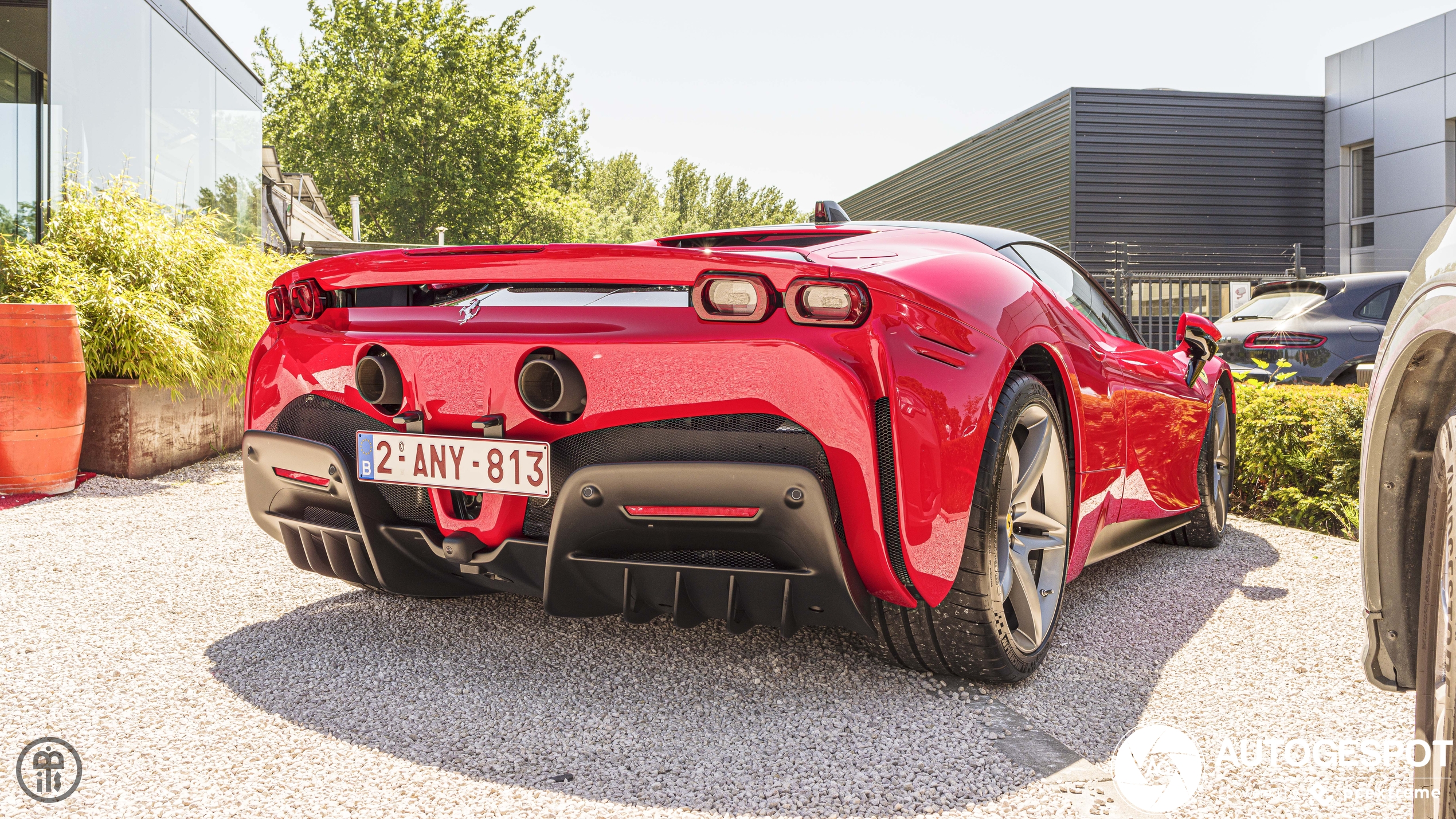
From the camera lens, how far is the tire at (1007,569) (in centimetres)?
218

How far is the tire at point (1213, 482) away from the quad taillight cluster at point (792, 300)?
2554 millimetres

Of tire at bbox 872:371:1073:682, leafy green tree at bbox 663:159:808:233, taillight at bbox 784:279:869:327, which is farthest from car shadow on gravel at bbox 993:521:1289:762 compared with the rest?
leafy green tree at bbox 663:159:808:233

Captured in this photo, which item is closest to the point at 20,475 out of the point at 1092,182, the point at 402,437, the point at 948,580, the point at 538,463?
the point at 402,437

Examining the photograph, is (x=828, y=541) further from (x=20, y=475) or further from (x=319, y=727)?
(x=20, y=475)

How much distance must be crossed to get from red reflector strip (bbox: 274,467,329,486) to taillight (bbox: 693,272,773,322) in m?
1.08

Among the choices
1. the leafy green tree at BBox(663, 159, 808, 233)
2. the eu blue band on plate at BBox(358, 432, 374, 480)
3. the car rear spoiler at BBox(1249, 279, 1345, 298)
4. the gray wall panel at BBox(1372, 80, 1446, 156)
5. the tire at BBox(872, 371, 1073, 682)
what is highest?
the leafy green tree at BBox(663, 159, 808, 233)

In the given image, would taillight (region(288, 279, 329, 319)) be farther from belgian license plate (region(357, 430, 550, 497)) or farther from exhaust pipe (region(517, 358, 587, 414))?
exhaust pipe (region(517, 358, 587, 414))

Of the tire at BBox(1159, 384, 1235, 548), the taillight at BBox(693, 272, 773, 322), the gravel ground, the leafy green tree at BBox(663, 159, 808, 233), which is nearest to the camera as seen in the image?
the gravel ground

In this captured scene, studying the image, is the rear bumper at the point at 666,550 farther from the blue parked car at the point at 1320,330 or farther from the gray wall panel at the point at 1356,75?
the gray wall panel at the point at 1356,75

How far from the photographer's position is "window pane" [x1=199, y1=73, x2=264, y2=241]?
35.7 feet

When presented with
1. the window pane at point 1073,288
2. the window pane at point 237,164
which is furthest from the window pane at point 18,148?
the window pane at point 1073,288

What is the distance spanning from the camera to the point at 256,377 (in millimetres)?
2693

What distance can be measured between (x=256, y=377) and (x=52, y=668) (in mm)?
887

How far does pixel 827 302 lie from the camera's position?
195cm
